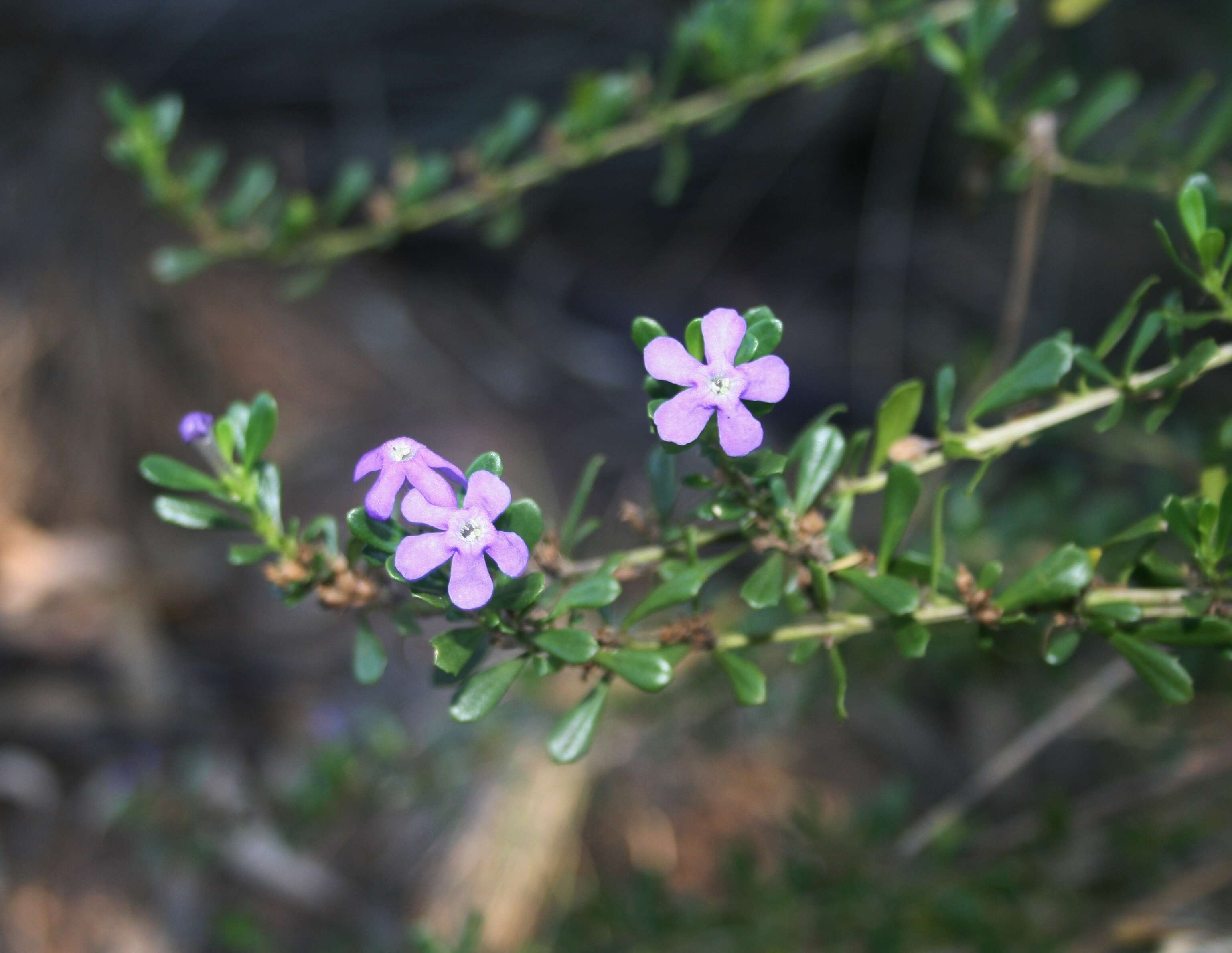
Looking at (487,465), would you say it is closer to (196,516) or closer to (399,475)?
(399,475)

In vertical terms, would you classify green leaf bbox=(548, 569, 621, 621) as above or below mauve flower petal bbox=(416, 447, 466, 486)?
below

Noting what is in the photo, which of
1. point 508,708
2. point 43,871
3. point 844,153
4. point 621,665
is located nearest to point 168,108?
point 621,665

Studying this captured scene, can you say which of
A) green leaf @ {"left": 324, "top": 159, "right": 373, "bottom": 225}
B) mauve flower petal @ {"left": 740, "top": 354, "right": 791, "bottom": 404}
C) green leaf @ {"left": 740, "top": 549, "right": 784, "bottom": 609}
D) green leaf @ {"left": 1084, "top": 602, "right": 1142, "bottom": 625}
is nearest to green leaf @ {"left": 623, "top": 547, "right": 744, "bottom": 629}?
green leaf @ {"left": 740, "top": 549, "right": 784, "bottom": 609}

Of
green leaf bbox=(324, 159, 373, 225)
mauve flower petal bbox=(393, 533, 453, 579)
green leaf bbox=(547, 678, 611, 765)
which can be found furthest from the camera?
green leaf bbox=(324, 159, 373, 225)

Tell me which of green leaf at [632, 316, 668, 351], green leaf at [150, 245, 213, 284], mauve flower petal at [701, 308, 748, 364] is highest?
green leaf at [150, 245, 213, 284]

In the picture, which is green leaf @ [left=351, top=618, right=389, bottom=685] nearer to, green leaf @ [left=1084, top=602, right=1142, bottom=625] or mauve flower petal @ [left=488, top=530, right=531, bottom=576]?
mauve flower petal @ [left=488, top=530, right=531, bottom=576]

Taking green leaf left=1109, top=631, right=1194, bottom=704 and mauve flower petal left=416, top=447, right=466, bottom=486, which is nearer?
mauve flower petal left=416, top=447, right=466, bottom=486

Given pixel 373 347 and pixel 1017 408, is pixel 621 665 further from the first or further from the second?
pixel 373 347
